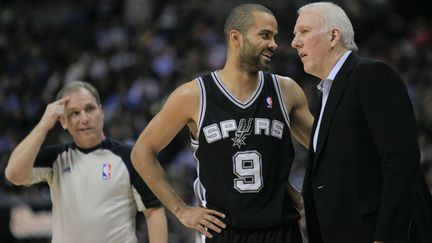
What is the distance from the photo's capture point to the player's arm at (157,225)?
17.3ft

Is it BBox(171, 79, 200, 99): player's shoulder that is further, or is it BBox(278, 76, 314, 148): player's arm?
BBox(278, 76, 314, 148): player's arm

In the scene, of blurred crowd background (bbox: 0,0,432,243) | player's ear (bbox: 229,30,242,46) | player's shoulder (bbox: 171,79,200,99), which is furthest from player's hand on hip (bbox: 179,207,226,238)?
blurred crowd background (bbox: 0,0,432,243)

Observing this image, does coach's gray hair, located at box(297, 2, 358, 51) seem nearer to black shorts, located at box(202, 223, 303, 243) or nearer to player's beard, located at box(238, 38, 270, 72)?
player's beard, located at box(238, 38, 270, 72)

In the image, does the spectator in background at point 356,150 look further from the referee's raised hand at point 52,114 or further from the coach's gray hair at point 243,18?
the referee's raised hand at point 52,114

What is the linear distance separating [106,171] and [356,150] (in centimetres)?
206

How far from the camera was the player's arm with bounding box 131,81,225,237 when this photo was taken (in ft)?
15.5

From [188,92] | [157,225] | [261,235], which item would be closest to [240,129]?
[188,92]

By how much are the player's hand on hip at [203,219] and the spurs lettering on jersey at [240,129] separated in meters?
0.43

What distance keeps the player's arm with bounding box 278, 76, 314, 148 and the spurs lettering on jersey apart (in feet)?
0.84

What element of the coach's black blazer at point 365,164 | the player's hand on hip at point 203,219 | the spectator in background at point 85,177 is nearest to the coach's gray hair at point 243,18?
the coach's black blazer at point 365,164

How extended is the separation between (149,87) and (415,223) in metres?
10.8

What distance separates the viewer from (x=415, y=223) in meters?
3.89

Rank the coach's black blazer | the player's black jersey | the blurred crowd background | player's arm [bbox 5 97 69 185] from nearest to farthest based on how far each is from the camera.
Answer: the coach's black blazer
the player's black jersey
player's arm [bbox 5 97 69 185]
the blurred crowd background

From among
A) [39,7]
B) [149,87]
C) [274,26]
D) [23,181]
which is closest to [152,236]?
[23,181]
